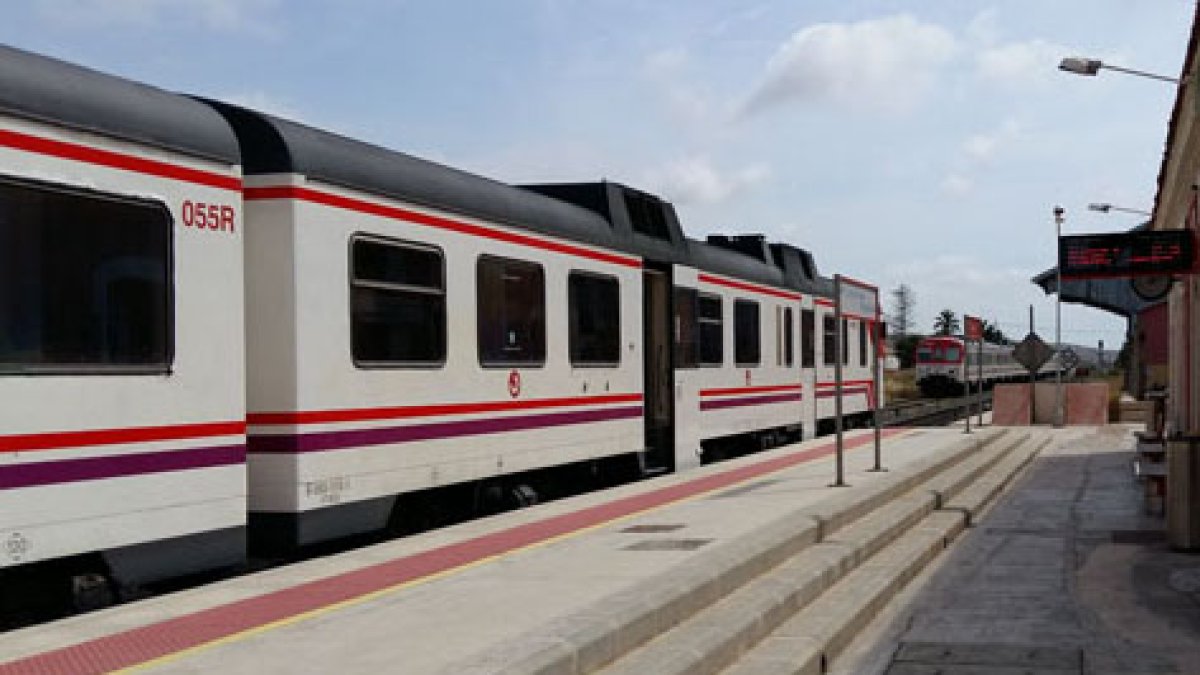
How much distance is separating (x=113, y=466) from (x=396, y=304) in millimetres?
3214

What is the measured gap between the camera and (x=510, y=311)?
11938 mm

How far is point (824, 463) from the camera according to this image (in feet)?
56.6

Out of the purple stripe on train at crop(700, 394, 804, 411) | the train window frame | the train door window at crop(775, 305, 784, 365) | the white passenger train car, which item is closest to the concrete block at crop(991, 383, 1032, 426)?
the purple stripe on train at crop(700, 394, 804, 411)

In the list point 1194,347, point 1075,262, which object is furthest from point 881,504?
point 1194,347

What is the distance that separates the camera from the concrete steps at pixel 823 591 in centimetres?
672

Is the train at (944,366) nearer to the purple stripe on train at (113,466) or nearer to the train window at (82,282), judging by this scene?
the purple stripe on train at (113,466)

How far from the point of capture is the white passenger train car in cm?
664

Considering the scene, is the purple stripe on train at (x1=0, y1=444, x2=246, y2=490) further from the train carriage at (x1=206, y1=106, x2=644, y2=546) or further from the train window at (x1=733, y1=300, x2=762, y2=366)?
the train window at (x1=733, y1=300, x2=762, y2=366)

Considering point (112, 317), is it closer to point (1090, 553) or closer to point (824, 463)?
point (1090, 553)

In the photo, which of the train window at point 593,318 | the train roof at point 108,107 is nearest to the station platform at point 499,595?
the train window at point 593,318

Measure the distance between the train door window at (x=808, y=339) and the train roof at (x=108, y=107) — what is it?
16516mm

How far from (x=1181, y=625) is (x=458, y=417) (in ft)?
18.4

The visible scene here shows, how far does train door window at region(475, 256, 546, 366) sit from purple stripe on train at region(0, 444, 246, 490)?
3444mm

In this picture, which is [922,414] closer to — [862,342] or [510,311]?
[862,342]
